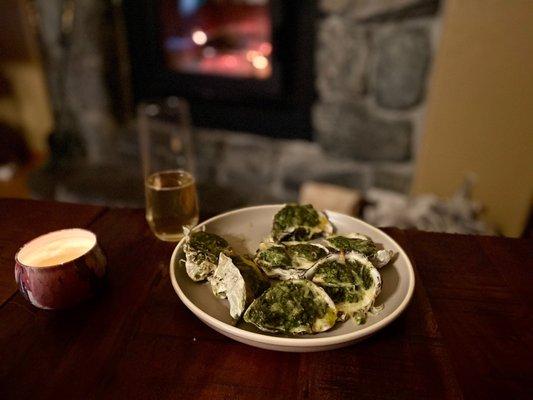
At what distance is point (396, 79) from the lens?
1.32 metres

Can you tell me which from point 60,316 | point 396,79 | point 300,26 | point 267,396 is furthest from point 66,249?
point 300,26

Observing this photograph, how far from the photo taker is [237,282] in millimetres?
441

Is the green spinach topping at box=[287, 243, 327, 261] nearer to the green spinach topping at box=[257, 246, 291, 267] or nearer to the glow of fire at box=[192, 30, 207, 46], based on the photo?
the green spinach topping at box=[257, 246, 291, 267]

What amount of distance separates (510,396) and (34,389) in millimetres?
451

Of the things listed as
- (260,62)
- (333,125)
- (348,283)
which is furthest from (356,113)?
(348,283)

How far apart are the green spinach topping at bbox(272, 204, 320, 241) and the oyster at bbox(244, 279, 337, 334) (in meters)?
0.12

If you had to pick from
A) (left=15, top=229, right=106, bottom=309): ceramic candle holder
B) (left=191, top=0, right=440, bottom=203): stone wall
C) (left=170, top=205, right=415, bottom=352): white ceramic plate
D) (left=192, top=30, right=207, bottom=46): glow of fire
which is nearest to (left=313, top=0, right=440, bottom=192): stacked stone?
(left=191, top=0, right=440, bottom=203): stone wall

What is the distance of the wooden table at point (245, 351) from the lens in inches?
15.2

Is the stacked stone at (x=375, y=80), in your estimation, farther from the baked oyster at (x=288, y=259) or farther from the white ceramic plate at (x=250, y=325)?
the baked oyster at (x=288, y=259)

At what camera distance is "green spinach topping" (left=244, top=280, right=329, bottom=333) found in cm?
41

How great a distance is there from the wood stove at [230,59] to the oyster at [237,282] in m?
1.21

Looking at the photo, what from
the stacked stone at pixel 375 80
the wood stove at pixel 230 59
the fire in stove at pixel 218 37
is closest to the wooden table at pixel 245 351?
the stacked stone at pixel 375 80

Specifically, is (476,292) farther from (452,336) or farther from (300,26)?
(300,26)

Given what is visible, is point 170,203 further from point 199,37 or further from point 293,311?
point 199,37
